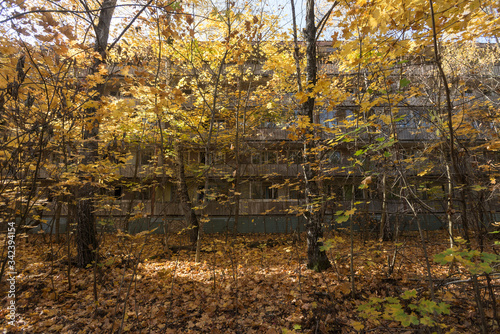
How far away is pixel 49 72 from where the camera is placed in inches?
138

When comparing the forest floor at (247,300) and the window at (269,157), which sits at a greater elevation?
the window at (269,157)

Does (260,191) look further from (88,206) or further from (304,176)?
(88,206)

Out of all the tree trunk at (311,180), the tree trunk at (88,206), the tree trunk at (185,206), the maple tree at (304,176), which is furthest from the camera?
the tree trunk at (185,206)

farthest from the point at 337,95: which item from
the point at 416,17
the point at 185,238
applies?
the point at 185,238

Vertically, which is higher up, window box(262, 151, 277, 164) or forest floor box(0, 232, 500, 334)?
window box(262, 151, 277, 164)

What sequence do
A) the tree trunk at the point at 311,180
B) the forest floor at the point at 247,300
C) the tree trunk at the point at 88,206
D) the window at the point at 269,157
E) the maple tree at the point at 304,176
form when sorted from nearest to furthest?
the maple tree at the point at 304,176
the forest floor at the point at 247,300
the tree trunk at the point at 311,180
the tree trunk at the point at 88,206
the window at the point at 269,157

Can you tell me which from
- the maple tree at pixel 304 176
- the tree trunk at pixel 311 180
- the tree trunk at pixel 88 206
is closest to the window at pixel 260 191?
the maple tree at pixel 304 176

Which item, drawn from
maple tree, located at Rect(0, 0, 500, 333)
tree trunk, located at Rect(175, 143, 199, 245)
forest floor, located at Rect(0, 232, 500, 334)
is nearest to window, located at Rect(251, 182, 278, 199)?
tree trunk, located at Rect(175, 143, 199, 245)

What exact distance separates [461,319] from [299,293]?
2.47 meters

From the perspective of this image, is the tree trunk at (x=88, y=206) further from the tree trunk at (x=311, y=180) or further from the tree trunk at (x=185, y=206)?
the tree trunk at (x=311, y=180)

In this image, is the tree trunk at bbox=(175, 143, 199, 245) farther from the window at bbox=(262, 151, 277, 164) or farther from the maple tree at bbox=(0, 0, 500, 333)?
the window at bbox=(262, 151, 277, 164)

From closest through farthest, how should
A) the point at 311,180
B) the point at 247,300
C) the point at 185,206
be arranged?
the point at 247,300, the point at 311,180, the point at 185,206

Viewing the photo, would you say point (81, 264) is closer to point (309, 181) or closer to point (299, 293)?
point (299, 293)

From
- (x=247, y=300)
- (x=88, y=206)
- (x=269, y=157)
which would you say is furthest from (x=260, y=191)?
(x=247, y=300)
